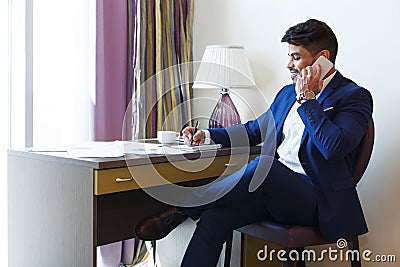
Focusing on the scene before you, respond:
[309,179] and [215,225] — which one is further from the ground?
[309,179]

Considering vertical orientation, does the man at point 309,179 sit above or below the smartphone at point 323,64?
below

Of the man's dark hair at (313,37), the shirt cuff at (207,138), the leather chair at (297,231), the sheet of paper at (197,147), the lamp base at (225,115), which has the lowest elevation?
the leather chair at (297,231)

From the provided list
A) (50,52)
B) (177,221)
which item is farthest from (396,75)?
(50,52)

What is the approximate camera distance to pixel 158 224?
6.19 ft

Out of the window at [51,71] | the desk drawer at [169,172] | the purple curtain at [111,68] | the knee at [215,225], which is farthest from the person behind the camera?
the purple curtain at [111,68]

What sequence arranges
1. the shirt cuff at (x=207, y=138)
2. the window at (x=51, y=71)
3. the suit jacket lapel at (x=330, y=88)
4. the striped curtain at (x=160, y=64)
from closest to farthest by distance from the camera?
1. the suit jacket lapel at (x=330, y=88)
2. the shirt cuff at (x=207, y=138)
3. the window at (x=51, y=71)
4. the striped curtain at (x=160, y=64)

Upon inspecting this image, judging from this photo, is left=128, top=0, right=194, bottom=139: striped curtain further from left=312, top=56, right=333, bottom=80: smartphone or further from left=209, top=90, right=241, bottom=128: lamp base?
left=312, top=56, right=333, bottom=80: smartphone

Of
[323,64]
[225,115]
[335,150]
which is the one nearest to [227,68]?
[225,115]

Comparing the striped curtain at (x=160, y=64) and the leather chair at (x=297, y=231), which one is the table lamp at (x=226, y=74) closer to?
the striped curtain at (x=160, y=64)

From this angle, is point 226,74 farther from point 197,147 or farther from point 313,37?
point 313,37

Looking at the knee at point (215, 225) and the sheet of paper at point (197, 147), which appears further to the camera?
the sheet of paper at point (197, 147)

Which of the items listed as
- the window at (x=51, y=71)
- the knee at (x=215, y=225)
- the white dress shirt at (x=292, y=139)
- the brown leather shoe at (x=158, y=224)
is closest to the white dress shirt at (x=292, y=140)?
the white dress shirt at (x=292, y=139)

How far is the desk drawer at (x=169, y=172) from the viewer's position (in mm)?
1685

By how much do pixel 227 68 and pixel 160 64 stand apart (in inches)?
16.8
